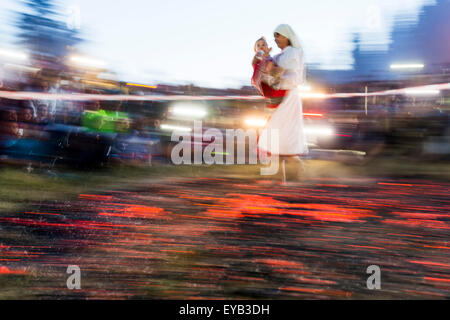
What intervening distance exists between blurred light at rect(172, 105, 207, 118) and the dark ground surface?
3184 millimetres

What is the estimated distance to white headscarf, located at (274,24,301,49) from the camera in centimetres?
566

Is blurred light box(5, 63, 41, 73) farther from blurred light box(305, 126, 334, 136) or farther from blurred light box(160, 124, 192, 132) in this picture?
blurred light box(305, 126, 334, 136)

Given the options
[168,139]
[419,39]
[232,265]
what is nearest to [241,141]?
[168,139]

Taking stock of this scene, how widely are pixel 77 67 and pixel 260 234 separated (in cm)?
942

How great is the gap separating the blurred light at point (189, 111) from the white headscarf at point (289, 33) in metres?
3.21

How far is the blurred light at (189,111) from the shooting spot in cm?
859

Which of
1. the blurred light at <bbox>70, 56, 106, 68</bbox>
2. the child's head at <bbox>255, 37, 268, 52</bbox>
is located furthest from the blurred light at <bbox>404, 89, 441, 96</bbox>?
the blurred light at <bbox>70, 56, 106, 68</bbox>

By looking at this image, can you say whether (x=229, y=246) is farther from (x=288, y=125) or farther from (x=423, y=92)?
(x=423, y=92)

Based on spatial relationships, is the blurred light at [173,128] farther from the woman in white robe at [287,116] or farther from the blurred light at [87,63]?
the blurred light at [87,63]

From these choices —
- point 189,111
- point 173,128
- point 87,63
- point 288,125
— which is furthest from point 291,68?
point 87,63

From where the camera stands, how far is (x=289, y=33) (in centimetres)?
567
